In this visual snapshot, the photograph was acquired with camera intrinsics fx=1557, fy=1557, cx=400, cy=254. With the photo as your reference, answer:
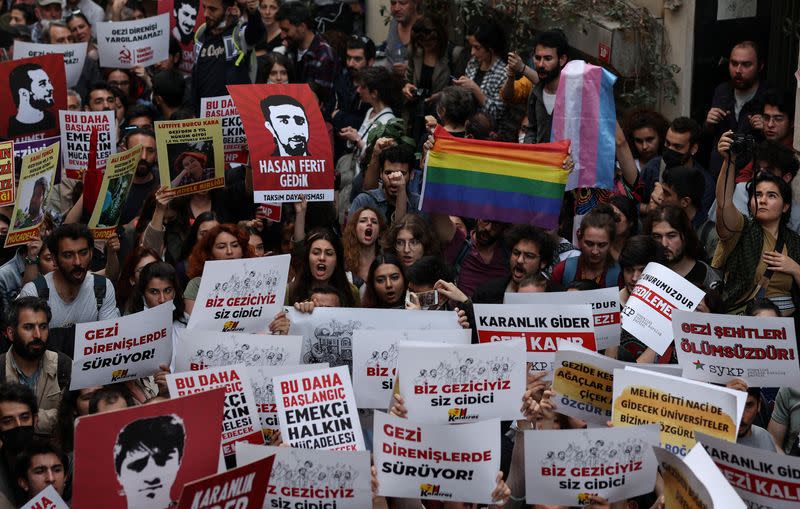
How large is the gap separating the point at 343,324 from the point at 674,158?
10.4 ft

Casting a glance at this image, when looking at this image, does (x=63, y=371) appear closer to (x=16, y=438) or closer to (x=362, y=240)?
(x=16, y=438)

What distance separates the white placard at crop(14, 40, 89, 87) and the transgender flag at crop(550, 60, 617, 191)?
5.28m

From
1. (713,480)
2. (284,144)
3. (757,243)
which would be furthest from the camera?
(284,144)

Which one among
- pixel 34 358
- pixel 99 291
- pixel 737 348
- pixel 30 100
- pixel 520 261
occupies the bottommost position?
pixel 34 358

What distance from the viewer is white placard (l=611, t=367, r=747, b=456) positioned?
7.37 metres

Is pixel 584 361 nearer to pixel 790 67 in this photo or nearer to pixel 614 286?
pixel 614 286

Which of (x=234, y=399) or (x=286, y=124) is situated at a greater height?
(x=286, y=124)

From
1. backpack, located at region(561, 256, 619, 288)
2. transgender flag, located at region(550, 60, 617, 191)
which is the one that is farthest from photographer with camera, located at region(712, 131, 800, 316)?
transgender flag, located at region(550, 60, 617, 191)

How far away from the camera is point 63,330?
998cm

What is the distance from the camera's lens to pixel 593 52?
46.1 feet

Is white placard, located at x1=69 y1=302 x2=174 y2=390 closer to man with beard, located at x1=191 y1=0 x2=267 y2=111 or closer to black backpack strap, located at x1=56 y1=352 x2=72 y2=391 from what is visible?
black backpack strap, located at x1=56 y1=352 x2=72 y2=391

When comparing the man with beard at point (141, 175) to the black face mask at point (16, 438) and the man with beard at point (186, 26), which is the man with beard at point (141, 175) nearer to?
the man with beard at point (186, 26)

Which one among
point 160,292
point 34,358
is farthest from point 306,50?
point 34,358

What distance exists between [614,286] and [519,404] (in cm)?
145
